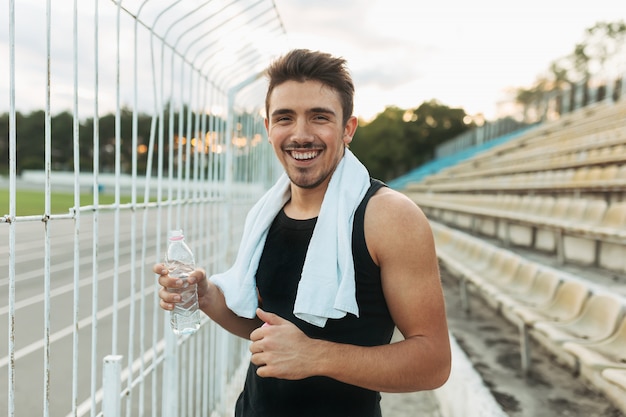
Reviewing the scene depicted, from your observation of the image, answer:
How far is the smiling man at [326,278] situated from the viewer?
1285 mm

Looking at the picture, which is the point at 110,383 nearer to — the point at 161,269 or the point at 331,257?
the point at 161,269

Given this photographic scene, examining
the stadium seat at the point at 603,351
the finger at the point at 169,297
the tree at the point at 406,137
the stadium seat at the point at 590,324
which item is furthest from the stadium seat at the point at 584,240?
the tree at the point at 406,137

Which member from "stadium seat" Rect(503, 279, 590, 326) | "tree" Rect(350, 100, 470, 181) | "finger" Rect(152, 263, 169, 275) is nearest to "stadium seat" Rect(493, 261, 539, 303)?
"stadium seat" Rect(503, 279, 590, 326)

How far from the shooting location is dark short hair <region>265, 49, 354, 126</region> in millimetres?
1481

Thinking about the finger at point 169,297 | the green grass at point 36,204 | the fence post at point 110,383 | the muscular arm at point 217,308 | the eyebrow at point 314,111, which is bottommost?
the fence post at point 110,383

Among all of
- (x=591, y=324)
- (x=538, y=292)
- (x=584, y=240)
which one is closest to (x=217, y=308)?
(x=591, y=324)

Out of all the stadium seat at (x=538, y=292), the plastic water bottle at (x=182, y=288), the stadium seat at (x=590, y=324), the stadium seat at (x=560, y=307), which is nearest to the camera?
the plastic water bottle at (x=182, y=288)

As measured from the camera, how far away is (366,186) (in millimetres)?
1485

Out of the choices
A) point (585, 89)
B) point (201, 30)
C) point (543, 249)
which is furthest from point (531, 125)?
point (201, 30)

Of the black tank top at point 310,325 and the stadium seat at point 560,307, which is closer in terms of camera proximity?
the black tank top at point 310,325

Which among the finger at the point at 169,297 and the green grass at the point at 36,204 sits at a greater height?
the green grass at the point at 36,204

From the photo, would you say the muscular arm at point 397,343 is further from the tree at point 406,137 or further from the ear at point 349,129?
the tree at point 406,137

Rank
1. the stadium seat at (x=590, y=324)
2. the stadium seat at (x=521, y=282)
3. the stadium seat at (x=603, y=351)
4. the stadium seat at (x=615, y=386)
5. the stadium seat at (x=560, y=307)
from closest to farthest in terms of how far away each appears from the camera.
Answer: the stadium seat at (x=615, y=386) < the stadium seat at (x=603, y=351) < the stadium seat at (x=590, y=324) < the stadium seat at (x=560, y=307) < the stadium seat at (x=521, y=282)

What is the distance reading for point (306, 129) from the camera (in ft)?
4.89
